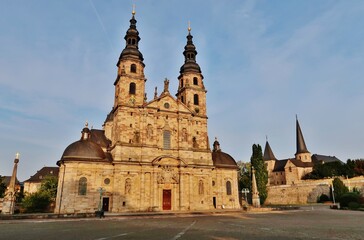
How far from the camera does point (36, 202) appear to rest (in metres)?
37.4

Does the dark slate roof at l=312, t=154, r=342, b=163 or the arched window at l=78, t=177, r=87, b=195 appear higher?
the dark slate roof at l=312, t=154, r=342, b=163

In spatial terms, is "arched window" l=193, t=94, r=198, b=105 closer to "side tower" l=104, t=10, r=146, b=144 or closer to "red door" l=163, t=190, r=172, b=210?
"side tower" l=104, t=10, r=146, b=144

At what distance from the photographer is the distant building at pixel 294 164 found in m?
87.8

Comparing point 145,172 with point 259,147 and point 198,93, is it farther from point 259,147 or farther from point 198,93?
point 259,147

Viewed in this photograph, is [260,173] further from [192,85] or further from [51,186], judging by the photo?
[51,186]

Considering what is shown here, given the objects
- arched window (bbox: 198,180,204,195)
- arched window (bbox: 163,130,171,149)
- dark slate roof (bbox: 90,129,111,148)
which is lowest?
arched window (bbox: 198,180,204,195)

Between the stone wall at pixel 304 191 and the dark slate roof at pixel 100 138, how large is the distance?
4435 centimetres

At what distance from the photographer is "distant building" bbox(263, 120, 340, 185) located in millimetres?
87812

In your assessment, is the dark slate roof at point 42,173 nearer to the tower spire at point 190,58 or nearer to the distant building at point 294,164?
the tower spire at point 190,58

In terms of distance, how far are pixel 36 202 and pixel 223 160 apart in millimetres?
30277

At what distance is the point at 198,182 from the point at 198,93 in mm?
16282

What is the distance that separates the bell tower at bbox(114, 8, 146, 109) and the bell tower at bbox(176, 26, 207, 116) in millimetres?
8483

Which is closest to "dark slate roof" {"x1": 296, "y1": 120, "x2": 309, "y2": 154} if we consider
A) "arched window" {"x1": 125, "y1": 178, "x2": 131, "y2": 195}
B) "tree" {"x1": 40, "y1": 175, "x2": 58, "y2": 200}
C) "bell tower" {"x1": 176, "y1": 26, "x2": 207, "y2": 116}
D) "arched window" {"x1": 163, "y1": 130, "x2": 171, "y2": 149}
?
"bell tower" {"x1": 176, "y1": 26, "x2": 207, "y2": 116}

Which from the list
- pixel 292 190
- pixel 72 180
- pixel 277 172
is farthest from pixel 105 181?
pixel 277 172
